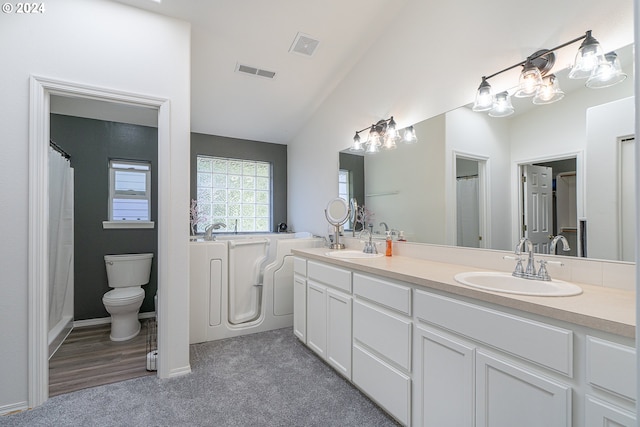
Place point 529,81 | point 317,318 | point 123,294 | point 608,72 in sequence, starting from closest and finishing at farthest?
point 608,72, point 529,81, point 317,318, point 123,294

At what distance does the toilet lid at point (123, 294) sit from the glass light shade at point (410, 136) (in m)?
2.90

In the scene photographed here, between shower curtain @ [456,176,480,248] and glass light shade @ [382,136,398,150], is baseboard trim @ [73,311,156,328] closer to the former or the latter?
glass light shade @ [382,136,398,150]

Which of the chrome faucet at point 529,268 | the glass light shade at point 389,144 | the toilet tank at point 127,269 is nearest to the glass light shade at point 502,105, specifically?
the chrome faucet at point 529,268

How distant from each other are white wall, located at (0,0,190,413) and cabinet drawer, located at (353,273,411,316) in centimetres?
133

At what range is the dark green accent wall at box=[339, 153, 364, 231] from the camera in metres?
2.97

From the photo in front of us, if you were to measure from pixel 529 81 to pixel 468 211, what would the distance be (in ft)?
2.67

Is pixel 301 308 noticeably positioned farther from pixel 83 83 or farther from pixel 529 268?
pixel 83 83

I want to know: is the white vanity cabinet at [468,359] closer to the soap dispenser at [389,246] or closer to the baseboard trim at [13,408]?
the soap dispenser at [389,246]

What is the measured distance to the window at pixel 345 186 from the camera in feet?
10.2

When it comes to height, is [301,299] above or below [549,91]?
below

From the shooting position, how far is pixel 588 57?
1.38 meters

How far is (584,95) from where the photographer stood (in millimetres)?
1435

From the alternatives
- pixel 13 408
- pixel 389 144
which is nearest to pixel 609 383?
pixel 389 144

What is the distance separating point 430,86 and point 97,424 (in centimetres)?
305
